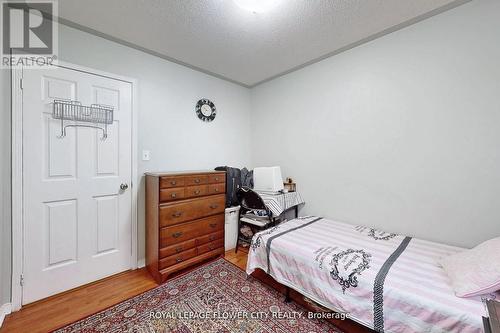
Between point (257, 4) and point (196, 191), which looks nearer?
point (257, 4)

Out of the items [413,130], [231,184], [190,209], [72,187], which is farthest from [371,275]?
[72,187]

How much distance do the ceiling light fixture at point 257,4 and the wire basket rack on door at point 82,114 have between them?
1647 millimetres

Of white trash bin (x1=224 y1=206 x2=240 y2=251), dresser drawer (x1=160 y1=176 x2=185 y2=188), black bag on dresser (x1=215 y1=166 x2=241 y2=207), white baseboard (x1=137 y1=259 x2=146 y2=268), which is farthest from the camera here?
black bag on dresser (x1=215 y1=166 x2=241 y2=207)

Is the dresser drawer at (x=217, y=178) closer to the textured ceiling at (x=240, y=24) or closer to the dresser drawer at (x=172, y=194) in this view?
the dresser drawer at (x=172, y=194)

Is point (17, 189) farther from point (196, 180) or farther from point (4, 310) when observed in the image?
point (196, 180)

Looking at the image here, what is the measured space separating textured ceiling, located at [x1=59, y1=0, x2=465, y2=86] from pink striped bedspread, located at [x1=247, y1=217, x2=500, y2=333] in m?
2.01

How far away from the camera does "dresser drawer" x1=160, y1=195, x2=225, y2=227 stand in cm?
209

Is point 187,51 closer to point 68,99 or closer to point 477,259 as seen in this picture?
point 68,99

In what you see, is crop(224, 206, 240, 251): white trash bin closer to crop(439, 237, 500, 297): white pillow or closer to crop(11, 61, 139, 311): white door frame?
crop(11, 61, 139, 311): white door frame

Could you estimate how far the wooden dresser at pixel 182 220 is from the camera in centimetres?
207

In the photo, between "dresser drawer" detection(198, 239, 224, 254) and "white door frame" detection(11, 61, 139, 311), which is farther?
"dresser drawer" detection(198, 239, 224, 254)

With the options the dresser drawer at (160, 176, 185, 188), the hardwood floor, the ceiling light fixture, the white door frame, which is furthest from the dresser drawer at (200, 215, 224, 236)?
the ceiling light fixture

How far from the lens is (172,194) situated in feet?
7.00

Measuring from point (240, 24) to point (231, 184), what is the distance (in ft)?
6.29
